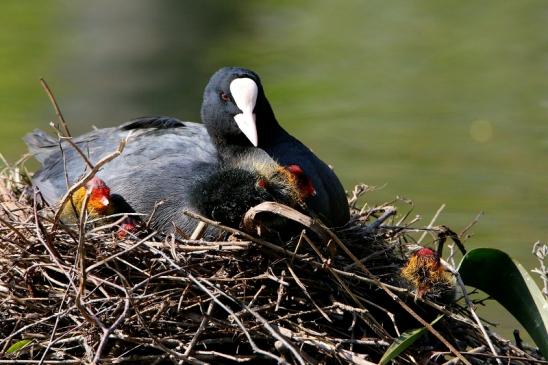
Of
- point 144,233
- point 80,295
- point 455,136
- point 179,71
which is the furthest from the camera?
Answer: point 179,71

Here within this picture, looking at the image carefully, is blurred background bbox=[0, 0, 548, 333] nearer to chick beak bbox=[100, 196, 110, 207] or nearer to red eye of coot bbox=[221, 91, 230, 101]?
red eye of coot bbox=[221, 91, 230, 101]

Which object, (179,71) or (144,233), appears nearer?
(144,233)

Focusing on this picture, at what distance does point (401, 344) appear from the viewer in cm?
311

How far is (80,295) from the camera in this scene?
3.01 m

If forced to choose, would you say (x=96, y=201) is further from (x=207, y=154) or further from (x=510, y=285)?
(x=510, y=285)

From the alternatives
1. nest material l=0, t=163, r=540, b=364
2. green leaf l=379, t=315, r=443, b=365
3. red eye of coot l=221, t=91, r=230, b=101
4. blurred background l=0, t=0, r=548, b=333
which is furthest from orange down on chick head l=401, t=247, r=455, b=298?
blurred background l=0, t=0, r=548, b=333

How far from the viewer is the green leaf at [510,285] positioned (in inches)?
133

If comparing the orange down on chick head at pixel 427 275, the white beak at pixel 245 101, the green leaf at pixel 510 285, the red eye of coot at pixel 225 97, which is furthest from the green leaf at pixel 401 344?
the red eye of coot at pixel 225 97

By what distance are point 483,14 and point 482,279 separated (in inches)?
314

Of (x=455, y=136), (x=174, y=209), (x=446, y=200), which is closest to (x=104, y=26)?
(x=455, y=136)

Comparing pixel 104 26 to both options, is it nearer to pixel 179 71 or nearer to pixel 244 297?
pixel 179 71

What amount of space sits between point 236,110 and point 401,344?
3.74 ft

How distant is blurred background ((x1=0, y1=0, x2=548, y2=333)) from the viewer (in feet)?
24.2

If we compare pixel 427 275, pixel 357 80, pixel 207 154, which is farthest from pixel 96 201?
pixel 357 80
